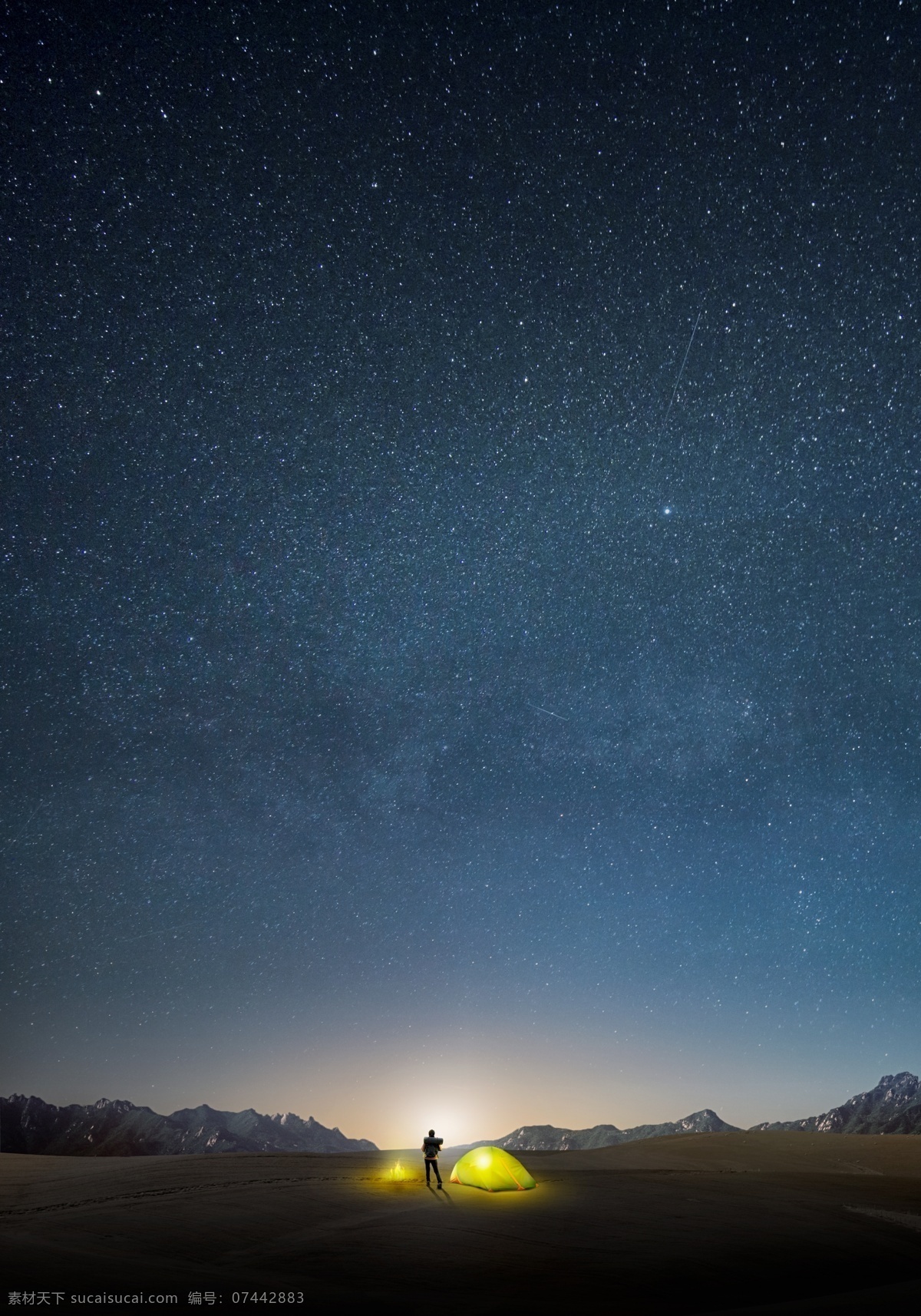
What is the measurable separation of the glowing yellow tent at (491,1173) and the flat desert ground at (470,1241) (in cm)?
45

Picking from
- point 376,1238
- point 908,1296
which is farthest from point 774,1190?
point 376,1238

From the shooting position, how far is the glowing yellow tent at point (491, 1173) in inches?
800

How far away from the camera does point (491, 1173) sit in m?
20.4

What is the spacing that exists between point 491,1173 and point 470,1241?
729 cm

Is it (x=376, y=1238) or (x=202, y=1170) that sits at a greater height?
(x=376, y=1238)

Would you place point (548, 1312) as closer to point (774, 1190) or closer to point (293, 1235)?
point (293, 1235)

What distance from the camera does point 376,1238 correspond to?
14125 mm

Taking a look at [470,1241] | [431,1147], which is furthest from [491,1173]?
[470,1241]

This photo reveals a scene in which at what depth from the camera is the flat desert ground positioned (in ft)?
35.2

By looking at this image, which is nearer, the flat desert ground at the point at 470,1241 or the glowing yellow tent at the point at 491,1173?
the flat desert ground at the point at 470,1241

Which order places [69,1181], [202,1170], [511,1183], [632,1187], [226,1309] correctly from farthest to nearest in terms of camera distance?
[202,1170] → [69,1181] → [632,1187] → [511,1183] → [226,1309]

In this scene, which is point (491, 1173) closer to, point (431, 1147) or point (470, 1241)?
point (431, 1147)

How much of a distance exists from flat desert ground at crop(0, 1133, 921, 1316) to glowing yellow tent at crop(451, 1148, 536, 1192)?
45cm

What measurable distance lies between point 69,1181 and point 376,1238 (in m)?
16.1
